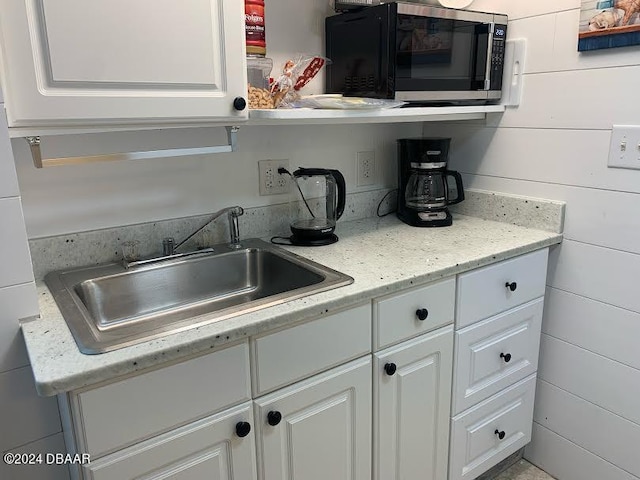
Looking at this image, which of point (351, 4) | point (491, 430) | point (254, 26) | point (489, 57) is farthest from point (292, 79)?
Answer: point (491, 430)

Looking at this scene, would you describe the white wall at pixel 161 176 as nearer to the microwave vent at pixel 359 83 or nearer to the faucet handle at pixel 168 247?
the faucet handle at pixel 168 247

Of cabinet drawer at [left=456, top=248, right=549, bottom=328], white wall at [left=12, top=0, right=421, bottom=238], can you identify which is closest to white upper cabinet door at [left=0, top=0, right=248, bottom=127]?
white wall at [left=12, top=0, right=421, bottom=238]

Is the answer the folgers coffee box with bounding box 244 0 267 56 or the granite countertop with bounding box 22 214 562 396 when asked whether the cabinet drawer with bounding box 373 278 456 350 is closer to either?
the granite countertop with bounding box 22 214 562 396

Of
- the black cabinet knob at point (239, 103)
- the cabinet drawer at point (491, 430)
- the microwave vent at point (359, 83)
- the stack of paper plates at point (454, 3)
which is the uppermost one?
the stack of paper plates at point (454, 3)

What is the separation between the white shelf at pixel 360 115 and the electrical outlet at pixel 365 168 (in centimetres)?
27

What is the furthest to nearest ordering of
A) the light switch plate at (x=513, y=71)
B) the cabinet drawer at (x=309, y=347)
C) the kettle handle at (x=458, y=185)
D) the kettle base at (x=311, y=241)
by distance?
1. the kettle handle at (x=458, y=185)
2. the light switch plate at (x=513, y=71)
3. the kettle base at (x=311, y=241)
4. the cabinet drawer at (x=309, y=347)

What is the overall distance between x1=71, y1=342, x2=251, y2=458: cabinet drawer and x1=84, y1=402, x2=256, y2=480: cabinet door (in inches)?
0.8

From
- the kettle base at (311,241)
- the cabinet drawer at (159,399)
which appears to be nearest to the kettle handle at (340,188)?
the kettle base at (311,241)

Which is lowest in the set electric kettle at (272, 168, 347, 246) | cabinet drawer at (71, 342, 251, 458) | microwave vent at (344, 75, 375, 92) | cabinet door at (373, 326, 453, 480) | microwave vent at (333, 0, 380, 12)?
cabinet door at (373, 326, 453, 480)

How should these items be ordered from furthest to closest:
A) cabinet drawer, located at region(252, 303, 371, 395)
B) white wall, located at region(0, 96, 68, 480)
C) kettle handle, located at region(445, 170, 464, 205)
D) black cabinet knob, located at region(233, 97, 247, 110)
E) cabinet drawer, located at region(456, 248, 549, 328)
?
kettle handle, located at region(445, 170, 464, 205)
cabinet drawer, located at region(456, 248, 549, 328)
black cabinet knob, located at region(233, 97, 247, 110)
cabinet drawer, located at region(252, 303, 371, 395)
white wall, located at region(0, 96, 68, 480)

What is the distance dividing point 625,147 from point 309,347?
3.55ft

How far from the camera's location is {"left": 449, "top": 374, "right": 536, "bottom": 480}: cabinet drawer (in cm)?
161

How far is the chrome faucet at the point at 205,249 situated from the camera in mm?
1429

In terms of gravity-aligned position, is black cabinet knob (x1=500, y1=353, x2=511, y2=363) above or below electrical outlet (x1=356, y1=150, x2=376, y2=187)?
below
